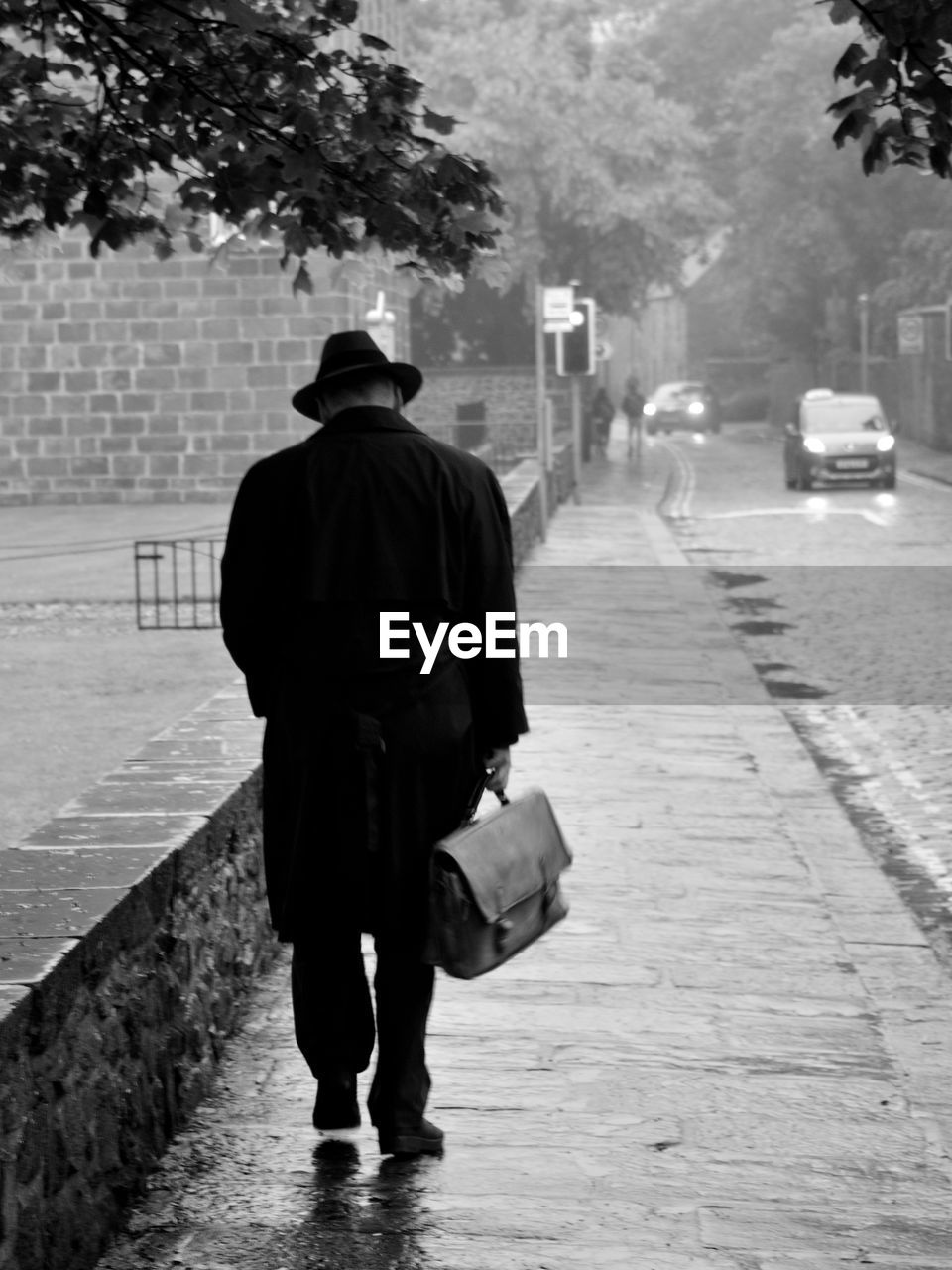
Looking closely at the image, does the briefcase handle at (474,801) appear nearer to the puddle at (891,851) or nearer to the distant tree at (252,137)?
the puddle at (891,851)

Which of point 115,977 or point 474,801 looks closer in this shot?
point 115,977

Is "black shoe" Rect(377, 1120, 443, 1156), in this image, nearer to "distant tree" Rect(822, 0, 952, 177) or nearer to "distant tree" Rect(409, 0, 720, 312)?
"distant tree" Rect(822, 0, 952, 177)

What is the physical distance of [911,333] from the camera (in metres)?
43.4

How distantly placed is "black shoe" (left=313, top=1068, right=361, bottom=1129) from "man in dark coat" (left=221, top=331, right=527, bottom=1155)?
0.02 metres

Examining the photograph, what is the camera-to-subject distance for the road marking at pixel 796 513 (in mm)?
28562

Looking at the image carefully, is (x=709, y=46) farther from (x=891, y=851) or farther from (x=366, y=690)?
(x=366, y=690)

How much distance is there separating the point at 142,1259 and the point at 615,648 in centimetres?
1081

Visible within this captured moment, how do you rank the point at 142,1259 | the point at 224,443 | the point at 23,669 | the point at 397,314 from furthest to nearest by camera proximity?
the point at 397,314 → the point at 224,443 → the point at 23,669 → the point at 142,1259

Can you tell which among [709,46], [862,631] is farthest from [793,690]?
[709,46]

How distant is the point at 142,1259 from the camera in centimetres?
368

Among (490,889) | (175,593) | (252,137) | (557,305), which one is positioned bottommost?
(175,593)

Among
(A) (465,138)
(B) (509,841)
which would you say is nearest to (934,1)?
(B) (509,841)

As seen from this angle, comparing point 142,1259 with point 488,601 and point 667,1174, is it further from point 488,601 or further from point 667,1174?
point 488,601

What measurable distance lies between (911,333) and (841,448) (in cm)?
1070
